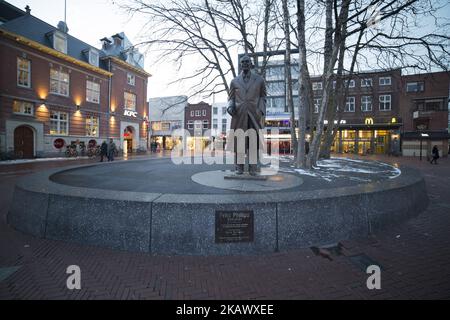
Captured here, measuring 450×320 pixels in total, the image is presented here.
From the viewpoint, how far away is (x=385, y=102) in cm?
3988

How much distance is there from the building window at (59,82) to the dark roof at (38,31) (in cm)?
278

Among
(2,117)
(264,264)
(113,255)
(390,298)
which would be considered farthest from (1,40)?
(390,298)

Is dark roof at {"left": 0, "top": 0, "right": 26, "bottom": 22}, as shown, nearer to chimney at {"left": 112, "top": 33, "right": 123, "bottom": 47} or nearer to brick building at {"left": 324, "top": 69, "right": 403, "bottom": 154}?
chimney at {"left": 112, "top": 33, "right": 123, "bottom": 47}

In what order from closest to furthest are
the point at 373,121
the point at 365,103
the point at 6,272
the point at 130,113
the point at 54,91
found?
1. the point at 6,272
2. the point at 54,91
3. the point at 130,113
4. the point at 373,121
5. the point at 365,103

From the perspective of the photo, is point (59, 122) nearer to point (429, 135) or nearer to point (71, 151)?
point (71, 151)

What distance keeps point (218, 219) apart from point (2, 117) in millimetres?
26476

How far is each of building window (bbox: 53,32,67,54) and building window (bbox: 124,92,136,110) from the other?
9634 mm

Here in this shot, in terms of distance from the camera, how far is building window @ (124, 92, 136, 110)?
3475 cm

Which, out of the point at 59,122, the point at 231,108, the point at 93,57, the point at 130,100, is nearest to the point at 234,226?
the point at 231,108

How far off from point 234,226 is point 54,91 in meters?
29.6

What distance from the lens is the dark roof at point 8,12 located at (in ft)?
73.6

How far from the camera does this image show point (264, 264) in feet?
11.5

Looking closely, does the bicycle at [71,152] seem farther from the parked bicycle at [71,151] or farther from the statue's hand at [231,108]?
the statue's hand at [231,108]
